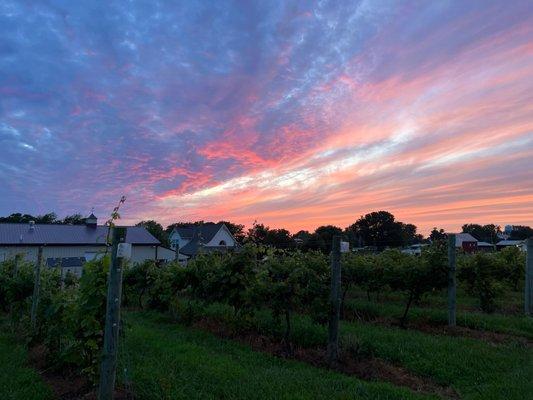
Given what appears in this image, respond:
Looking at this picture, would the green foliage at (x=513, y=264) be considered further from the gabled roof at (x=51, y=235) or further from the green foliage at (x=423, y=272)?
the gabled roof at (x=51, y=235)

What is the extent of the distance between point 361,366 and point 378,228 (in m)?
71.4

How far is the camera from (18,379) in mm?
5227

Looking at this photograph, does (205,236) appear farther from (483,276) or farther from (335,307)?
(335,307)

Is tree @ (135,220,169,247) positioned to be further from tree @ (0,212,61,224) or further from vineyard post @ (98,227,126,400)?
vineyard post @ (98,227,126,400)

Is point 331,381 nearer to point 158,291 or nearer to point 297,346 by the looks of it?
point 297,346

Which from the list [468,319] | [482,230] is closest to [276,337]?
[468,319]

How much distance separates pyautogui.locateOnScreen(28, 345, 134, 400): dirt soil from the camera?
15.0 ft

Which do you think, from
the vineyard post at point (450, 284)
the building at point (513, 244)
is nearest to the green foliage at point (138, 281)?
the vineyard post at point (450, 284)

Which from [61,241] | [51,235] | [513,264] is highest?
[51,235]

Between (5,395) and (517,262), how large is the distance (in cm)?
1487

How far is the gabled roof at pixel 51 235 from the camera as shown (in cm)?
3644

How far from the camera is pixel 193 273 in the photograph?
1039cm

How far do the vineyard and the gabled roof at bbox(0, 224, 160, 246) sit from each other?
2900 cm

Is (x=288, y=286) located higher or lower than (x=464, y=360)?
higher
